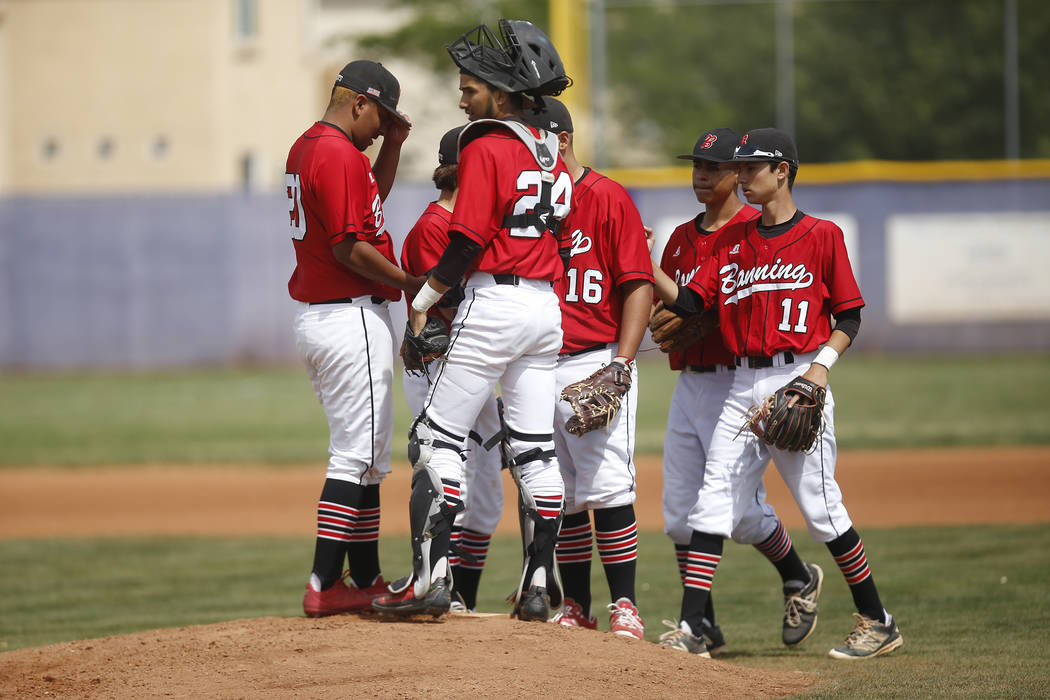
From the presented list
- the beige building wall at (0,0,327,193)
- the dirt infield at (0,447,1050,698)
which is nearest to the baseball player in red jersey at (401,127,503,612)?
the dirt infield at (0,447,1050,698)

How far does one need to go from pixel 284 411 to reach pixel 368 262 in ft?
35.7

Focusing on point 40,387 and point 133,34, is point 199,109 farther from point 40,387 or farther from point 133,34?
point 40,387

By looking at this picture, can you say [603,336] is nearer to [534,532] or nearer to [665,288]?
[665,288]

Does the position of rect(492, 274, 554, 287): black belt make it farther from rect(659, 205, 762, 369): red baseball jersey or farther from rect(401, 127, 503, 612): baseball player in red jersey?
rect(659, 205, 762, 369): red baseball jersey

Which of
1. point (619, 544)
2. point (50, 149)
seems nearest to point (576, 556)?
point (619, 544)

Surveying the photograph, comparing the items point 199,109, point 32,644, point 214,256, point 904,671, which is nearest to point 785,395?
point 904,671

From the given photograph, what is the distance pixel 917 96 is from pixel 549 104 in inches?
1120

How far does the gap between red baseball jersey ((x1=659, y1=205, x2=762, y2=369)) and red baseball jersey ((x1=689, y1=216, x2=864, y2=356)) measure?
0.61 feet

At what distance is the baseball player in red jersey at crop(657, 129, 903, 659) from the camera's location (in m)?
4.51

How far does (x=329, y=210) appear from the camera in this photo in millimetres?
4156

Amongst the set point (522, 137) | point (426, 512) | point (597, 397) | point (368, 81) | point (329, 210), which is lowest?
point (426, 512)

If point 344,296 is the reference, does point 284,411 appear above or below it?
below

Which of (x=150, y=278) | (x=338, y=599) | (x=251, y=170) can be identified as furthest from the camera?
(x=251, y=170)

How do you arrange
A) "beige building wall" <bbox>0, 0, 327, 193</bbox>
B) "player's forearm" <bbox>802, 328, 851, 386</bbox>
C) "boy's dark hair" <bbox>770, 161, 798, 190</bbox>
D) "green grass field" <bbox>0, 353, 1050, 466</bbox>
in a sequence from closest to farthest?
"player's forearm" <bbox>802, 328, 851, 386</bbox> < "boy's dark hair" <bbox>770, 161, 798, 190</bbox> < "green grass field" <bbox>0, 353, 1050, 466</bbox> < "beige building wall" <bbox>0, 0, 327, 193</bbox>
